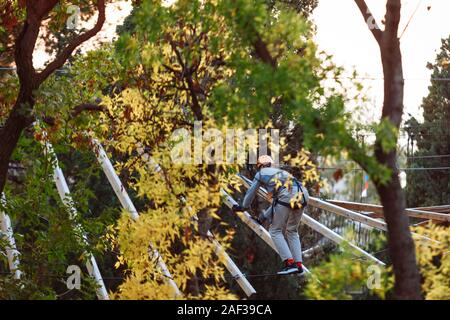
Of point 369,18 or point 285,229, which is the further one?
point 285,229

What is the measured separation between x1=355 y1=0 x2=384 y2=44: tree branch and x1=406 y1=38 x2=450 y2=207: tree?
18.9 meters

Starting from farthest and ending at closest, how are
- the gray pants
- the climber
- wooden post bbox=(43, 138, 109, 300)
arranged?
wooden post bbox=(43, 138, 109, 300), the gray pants, the climber

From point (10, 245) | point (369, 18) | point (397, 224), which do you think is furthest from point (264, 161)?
point (10, 245)

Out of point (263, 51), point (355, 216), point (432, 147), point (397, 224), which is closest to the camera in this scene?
point (397, 224)

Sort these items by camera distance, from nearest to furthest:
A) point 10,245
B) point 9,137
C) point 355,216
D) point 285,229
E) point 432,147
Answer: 1. point 9,137
2. point 285,229
3. point 10,245
4. point 355,216
5. point 432,147

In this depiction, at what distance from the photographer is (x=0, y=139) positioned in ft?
32.5

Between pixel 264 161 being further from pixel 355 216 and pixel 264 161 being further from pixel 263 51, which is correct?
pixel 355 216

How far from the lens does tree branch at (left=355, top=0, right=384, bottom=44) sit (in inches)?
316

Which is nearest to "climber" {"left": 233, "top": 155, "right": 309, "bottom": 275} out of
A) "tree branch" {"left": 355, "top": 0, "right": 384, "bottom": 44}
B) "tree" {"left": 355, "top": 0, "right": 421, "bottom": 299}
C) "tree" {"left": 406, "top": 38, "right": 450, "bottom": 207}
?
"tree branch" {"left": 355, "top": 0, "right": 384, "bottom": 44}

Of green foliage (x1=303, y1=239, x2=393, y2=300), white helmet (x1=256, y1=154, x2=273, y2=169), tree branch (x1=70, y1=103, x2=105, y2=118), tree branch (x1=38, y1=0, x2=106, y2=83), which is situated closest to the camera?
green foliage (x1=303, y1=239, x2=393, y2=300)

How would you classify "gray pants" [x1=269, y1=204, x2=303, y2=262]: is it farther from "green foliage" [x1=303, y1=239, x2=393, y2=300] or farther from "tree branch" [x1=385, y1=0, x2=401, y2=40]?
"tree branch" [x1=385, y1=0, x2=401, y2=40]

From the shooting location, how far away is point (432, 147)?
28.3m

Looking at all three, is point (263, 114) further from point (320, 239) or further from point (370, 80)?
point (320, 239)

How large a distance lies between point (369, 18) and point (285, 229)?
11.2 ft
